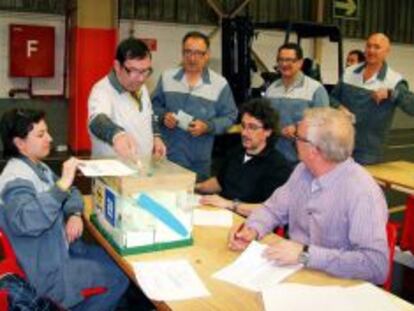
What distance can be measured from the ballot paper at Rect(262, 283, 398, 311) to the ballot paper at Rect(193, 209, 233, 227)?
2.52 feet

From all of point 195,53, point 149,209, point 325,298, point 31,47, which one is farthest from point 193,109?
point 31,47

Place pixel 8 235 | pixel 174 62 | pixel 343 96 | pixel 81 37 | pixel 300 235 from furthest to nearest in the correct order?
pixel 174 62 < pixel 81 37 < pixel 343 96 < pixel 300 235 < pixel 8 235

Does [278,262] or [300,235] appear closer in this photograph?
[278,262]

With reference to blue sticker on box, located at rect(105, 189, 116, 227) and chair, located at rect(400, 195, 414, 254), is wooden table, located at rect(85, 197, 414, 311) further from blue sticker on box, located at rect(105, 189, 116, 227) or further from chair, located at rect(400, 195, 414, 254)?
chair, located at rect(400, 195, 414, 254)

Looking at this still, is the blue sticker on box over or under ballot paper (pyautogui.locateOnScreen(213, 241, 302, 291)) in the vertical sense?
over

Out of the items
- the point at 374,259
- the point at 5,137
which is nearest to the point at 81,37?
the point at 5,137

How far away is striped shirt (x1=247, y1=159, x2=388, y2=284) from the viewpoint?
6.46ft

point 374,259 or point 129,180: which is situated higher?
point 129,180

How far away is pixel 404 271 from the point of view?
346 cm

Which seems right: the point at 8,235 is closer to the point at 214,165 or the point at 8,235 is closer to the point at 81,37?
the point at 214,165

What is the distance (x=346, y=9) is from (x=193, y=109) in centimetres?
800

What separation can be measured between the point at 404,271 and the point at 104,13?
602 centimetres

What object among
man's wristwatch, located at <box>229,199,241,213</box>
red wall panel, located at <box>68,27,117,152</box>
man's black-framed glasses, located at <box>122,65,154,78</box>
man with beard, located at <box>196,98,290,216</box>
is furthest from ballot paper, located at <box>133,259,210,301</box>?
red wall panel, located at <box>68,27,117,152</box>

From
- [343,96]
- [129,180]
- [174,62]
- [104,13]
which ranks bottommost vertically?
[129,180]
